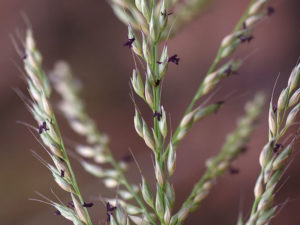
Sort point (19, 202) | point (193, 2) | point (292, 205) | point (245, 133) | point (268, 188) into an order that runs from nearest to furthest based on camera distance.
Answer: point (268, 188)
point (245, 133)
point (193, 2)
point (292, 205)
point (19, 202)

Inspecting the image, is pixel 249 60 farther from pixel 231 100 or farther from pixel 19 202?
pixel 19 202

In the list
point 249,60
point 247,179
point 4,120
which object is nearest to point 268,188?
point 247,179

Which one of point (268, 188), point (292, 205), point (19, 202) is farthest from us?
point (19, 202)

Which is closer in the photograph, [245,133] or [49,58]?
[245,133]

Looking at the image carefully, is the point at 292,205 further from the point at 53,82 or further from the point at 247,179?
the point at 53,82

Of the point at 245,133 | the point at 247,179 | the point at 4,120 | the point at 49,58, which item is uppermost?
the point at 49,58

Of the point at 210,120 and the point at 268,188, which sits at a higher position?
the point at 210,120
